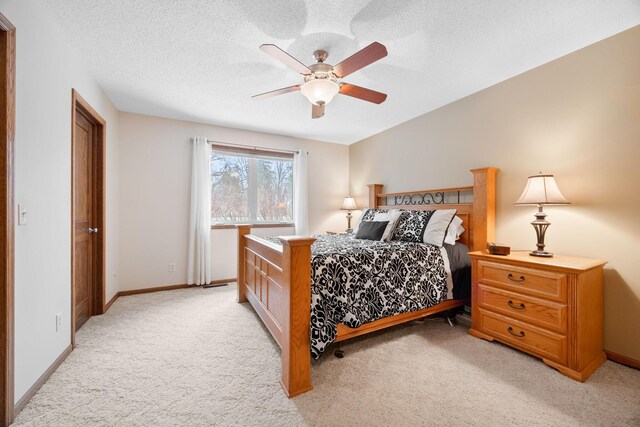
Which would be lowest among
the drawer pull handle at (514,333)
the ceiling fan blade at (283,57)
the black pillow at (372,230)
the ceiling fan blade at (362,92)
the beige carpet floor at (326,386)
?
the beige carpet floor at (326,386)

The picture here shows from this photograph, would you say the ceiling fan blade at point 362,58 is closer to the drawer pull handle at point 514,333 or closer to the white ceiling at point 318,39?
the white ceiling at point 318,39

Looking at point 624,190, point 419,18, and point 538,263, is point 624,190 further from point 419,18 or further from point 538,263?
point 419,18

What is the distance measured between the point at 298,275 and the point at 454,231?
203 centimetres

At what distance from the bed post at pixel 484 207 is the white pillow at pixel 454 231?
0.50 feet

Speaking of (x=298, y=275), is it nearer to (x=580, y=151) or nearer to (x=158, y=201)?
(x=580, y=151)

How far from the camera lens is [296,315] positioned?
1681 millimetres

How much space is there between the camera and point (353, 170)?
5.18 meters

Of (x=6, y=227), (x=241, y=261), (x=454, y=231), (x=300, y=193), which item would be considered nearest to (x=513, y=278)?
(x=454, y=231)

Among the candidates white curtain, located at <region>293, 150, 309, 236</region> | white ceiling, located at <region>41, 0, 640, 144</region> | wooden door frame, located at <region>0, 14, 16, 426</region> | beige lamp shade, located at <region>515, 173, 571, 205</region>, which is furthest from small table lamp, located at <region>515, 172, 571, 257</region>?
wooden door frame, located at <region>0, 14, 16, 426</region>

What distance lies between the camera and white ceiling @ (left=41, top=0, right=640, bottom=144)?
5.80 feet

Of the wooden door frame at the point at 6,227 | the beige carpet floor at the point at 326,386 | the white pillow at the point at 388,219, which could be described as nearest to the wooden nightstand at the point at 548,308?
the beige carpet floor at the point at 326,386

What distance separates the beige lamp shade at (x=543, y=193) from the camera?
2121 millimetres

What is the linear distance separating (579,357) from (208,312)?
10.6 ft

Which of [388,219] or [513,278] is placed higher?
[388,219]
